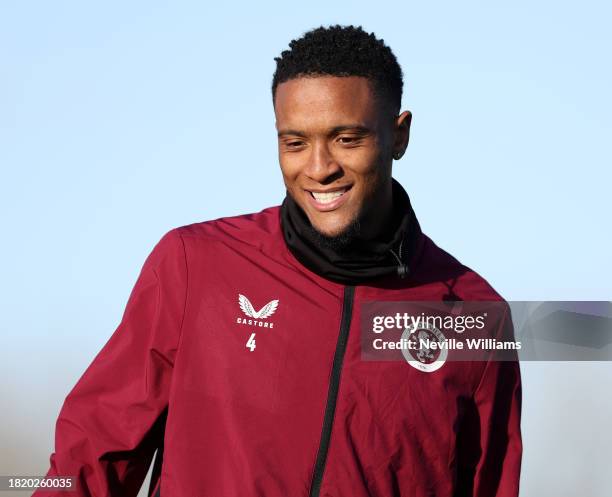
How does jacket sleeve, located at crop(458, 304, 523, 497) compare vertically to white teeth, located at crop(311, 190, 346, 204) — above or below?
below

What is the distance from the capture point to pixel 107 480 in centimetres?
504

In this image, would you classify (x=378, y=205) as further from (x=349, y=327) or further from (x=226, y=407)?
(x=226, y=407)

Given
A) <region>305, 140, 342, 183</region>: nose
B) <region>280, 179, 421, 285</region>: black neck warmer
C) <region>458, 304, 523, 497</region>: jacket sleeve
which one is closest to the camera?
<region>305, 140, 342, 183</region>: nose

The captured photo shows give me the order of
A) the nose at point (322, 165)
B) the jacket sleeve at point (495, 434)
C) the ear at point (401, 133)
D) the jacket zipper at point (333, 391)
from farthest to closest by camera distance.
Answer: the ear at point (401, 133), the jacket sleeve at point (495, 434), the nose at point (322, 165), the jacket zipper at point (333, 391)

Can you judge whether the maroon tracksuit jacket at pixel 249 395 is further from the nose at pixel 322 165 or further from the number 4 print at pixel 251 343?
the nose at pixel 322 165

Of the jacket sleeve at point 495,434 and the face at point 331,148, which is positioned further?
the jacket sleeve at point 495,434

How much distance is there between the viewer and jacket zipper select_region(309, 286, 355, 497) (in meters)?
5.01

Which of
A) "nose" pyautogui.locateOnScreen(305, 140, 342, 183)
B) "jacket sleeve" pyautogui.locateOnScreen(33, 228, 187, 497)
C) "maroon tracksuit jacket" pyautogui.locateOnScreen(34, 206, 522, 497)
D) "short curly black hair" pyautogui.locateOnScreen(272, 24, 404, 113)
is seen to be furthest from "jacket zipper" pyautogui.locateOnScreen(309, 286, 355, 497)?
"short curly black hair" pyautogui.locateOnScreen(272, 24, 404, 113)

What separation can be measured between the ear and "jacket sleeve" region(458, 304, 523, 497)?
723 millimetres

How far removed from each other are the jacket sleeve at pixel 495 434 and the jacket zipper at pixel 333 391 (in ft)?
1.92

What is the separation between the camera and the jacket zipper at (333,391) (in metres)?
5.01

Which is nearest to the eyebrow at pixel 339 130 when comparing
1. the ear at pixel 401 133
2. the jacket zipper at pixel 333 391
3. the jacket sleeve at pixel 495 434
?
the ear at pixel 401 133

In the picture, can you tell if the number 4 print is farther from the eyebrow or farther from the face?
the eyebrow

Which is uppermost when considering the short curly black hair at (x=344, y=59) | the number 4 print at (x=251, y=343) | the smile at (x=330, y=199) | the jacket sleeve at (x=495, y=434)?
the short curly black hair at (x=344, y=59)
